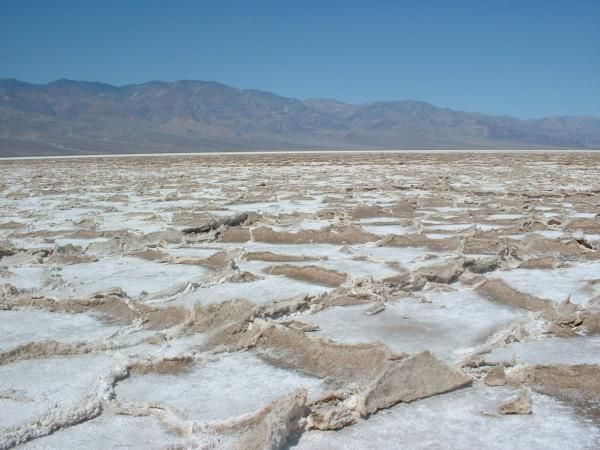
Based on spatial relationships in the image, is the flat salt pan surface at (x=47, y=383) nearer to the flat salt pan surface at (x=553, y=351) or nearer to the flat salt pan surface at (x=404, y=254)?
the flat salt pan surface at (x=553, y=351)

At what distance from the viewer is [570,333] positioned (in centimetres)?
224

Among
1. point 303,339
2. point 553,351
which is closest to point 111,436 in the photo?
point 303,339

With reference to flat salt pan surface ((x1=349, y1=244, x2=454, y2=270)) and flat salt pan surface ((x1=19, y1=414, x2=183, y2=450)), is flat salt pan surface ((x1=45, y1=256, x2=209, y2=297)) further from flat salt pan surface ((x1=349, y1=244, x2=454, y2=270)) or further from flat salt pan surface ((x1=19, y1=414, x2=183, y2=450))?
flat salt pan surface ((x1=19, y1=414, x2=183, y2=450))

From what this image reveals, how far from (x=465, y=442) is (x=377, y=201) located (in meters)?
5.90

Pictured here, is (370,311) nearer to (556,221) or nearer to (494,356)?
(494,356)

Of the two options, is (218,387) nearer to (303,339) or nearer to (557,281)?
(303,339)

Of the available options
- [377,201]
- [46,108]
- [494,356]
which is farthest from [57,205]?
[46,108]

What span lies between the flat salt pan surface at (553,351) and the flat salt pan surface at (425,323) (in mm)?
124

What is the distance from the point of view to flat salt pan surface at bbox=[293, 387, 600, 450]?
1476 mm

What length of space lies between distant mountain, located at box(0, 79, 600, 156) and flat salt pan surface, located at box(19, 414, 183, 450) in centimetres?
7914

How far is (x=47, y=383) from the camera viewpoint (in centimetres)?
190

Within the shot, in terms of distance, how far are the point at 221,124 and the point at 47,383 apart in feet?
448

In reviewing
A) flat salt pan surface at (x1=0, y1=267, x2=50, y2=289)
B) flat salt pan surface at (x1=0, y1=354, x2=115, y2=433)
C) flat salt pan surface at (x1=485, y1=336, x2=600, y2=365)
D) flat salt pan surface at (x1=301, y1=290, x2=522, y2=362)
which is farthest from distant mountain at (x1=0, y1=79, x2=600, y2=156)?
flat salt pan surface at (x1=485, y1=336, x2=600, y2=365)

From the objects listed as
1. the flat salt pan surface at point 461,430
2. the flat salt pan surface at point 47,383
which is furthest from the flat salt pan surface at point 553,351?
the flat salt pan surface at point 47,383
